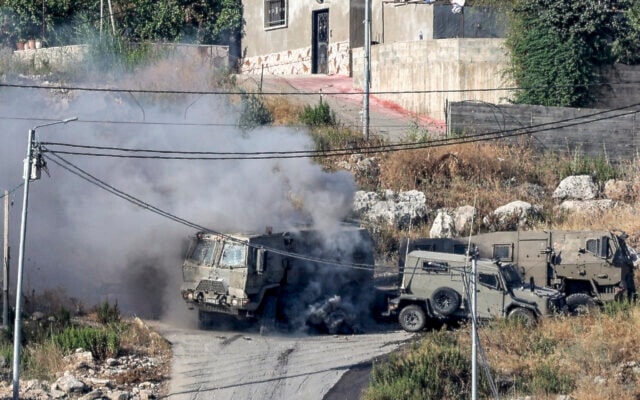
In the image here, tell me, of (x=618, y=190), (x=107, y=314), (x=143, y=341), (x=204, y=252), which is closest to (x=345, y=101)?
(x=618, y=190)

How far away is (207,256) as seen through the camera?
27.0 m

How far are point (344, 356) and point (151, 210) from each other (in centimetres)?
586

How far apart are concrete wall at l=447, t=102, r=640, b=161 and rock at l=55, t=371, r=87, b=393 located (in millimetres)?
20830

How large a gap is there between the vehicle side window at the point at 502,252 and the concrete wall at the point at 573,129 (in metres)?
11.0

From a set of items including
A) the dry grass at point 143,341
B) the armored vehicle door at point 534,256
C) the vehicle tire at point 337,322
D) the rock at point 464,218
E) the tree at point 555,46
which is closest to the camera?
the dry grass at point 143,341

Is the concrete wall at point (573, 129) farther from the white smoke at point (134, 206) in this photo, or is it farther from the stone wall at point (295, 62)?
the white smoke at point (134, 206)

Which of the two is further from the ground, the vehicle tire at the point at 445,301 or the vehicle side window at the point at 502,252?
the vehicle side window at the point at 502,252

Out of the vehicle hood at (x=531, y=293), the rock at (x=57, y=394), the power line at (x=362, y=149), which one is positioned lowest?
the rock at (x=57, y=394)

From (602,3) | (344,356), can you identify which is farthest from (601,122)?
(344,356)

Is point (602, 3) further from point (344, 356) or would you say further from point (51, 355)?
point (51, 355)

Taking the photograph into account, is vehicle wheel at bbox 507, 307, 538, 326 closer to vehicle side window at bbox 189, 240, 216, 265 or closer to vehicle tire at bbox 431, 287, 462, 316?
vehicle tire at bbox 431, 287, 462, 316

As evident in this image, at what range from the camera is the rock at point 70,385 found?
23.3 meters

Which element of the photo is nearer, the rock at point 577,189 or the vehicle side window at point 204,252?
the vehicle side window at point 204,252

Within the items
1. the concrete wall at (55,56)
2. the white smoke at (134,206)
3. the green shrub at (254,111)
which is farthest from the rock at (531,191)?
the concrete wall at (55,56)
